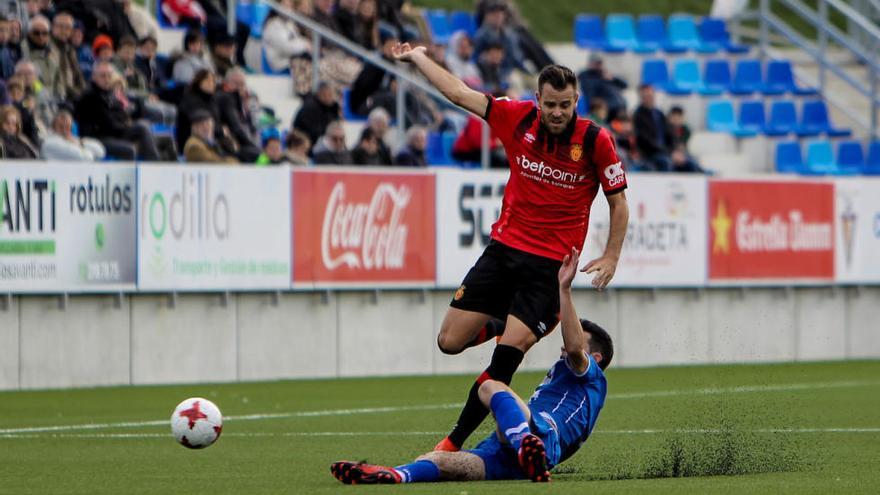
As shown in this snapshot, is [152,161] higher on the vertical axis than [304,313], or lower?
higher

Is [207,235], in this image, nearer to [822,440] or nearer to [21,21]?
[21,21]

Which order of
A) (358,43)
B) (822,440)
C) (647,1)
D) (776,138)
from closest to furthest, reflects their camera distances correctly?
(822,440) < (358,43) < (776,138) < (647,1)

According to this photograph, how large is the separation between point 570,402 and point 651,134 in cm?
1578

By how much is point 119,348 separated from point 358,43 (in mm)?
7023

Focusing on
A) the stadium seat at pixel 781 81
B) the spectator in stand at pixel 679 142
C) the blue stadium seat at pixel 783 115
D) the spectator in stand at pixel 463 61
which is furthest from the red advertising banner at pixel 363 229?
the stadium seat at pixel 781 81

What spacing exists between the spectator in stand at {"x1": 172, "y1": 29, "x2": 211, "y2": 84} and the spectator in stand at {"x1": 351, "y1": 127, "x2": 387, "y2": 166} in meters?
2.03

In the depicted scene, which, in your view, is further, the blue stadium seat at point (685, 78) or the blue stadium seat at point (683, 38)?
the blue stadium seat at point (683, 38)

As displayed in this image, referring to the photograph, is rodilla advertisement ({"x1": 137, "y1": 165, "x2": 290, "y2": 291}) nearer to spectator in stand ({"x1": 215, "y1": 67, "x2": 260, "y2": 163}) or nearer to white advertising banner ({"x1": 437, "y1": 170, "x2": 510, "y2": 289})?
spectator in stand ({"x1": 215, "y1": 67, "x2": 260, "y2": 163})

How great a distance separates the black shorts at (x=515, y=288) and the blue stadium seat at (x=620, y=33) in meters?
19.6

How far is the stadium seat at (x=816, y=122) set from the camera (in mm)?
28797

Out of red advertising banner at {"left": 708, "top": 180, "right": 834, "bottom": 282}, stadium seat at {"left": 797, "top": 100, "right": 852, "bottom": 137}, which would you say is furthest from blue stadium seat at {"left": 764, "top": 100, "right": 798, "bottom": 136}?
red advertising banner at {"left": 708, "top": 180, "right": 834, "bottom": 282}

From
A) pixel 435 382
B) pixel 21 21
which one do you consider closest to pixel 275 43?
pixel 21 21

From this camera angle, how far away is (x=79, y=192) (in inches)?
722

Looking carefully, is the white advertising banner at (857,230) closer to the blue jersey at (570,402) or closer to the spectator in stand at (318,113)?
the spectator in stand at (318,113)
